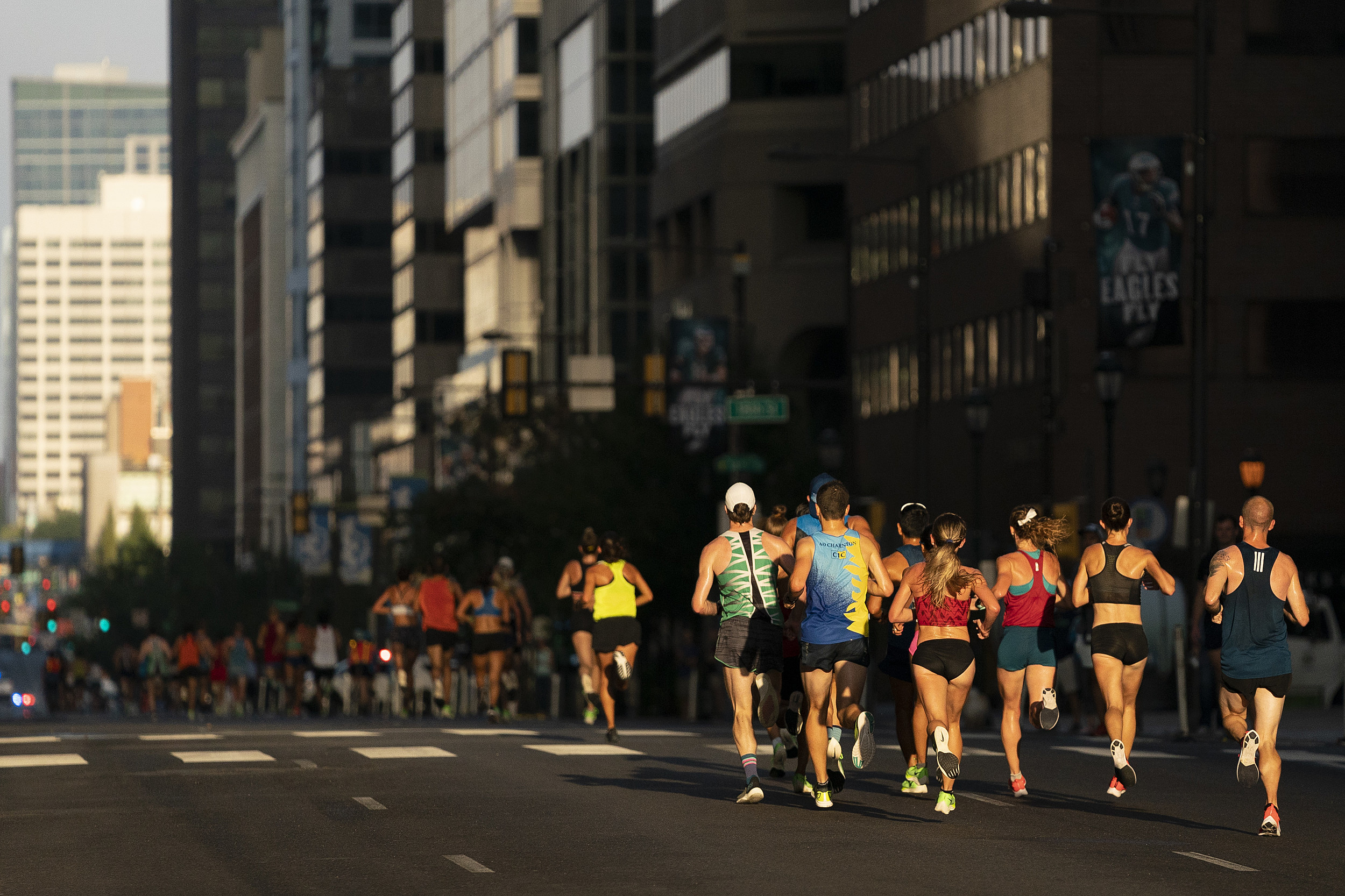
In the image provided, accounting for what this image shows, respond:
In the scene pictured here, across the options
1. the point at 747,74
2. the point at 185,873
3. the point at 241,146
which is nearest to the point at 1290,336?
the point at 747,74

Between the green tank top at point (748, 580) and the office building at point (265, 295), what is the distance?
151 m

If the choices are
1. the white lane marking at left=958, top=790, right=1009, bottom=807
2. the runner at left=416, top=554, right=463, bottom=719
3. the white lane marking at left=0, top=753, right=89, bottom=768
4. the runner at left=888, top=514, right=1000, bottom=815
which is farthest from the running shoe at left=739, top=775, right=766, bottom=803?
the runner at left=416, top=554, right=463, bottom=719

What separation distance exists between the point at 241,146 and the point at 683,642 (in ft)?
478

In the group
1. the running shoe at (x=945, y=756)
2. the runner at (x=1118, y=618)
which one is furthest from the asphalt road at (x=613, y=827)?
the runner at (x=1118, y=618)

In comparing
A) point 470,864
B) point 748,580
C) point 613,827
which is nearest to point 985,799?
point 748,580

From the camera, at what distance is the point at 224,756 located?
70.3ft

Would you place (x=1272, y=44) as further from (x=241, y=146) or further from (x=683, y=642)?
(x=241, y=146)

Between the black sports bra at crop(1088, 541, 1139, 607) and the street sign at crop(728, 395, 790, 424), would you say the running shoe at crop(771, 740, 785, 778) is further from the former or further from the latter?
the street sign at crop(728, 395, 790, 424)

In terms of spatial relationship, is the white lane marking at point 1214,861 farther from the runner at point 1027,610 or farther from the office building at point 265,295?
the office building at point 265,295

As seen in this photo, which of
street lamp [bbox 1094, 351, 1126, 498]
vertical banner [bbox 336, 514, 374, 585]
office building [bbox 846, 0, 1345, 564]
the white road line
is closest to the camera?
the white road line

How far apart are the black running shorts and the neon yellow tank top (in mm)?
7243

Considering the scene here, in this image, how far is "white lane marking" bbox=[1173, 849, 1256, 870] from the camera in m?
13.6

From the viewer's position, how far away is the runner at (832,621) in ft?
52.9

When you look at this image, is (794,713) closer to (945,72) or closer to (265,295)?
(945,72)
